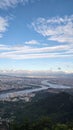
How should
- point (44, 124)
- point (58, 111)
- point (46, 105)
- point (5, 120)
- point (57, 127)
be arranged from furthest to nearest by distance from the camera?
point (46, 105) < point (58, 111) < point (5, 120) < point (44, 124) < point (57, 127)

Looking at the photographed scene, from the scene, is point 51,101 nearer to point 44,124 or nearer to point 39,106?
point 39,106

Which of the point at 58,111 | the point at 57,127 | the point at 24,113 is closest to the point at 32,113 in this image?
the point at 24,113

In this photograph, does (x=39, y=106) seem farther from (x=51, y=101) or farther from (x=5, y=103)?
(x=5, y=103)

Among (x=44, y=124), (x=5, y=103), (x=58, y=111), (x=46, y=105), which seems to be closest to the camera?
(x=44, y=124)

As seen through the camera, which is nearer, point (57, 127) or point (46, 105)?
point (57, 127)

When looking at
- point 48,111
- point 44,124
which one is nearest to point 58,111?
Answer: point 48,111

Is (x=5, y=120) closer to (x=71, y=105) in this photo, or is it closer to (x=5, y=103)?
(x=71, y=105)

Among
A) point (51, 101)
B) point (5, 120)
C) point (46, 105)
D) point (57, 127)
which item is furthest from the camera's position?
point (51, 101)

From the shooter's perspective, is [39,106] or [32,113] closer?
[32,113]

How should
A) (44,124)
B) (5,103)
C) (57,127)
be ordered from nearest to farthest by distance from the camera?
(57,127), (44,124), (5,103)
